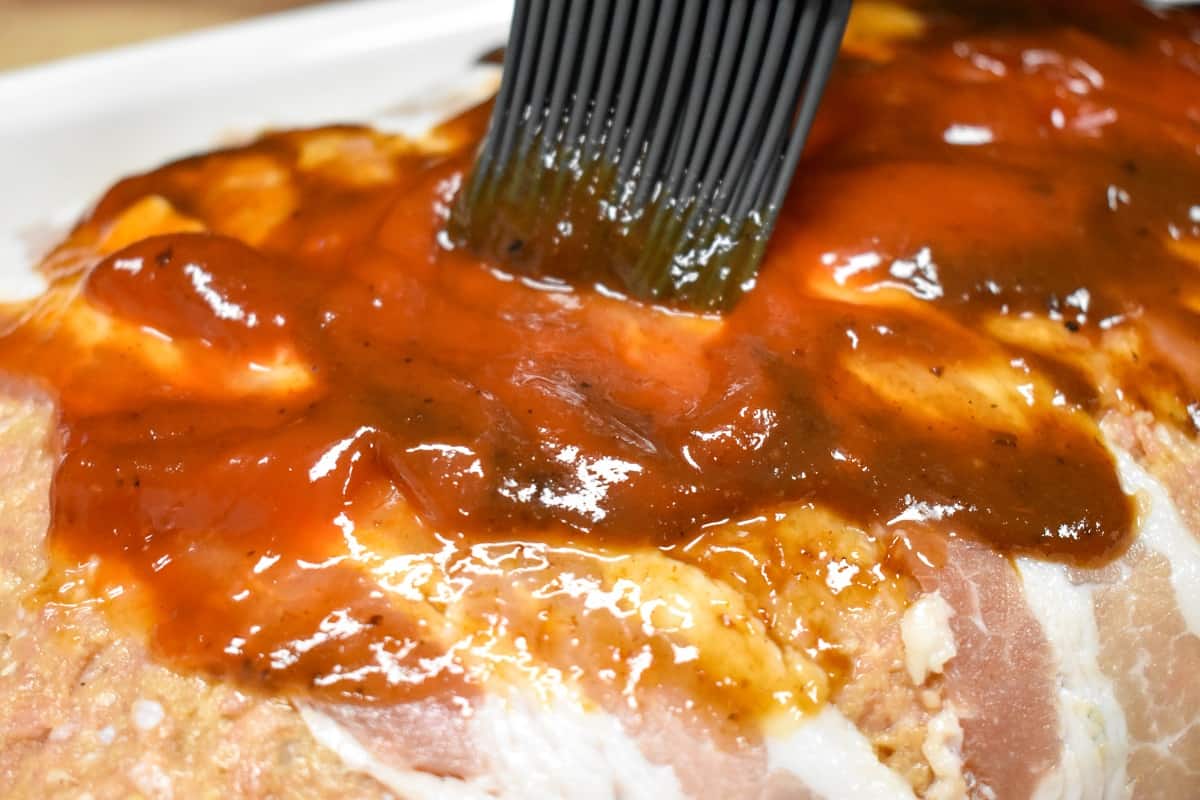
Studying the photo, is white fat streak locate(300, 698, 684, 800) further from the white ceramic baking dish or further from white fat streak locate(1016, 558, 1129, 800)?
the white ceramic baking dish

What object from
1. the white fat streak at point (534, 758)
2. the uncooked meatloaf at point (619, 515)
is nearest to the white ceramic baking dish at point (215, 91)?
the uncooked meatloaf at point (619, 515)

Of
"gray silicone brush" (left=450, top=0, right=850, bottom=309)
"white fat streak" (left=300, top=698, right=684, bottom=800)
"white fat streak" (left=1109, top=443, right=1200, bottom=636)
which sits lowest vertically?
"white fat streak" (left=300, top=698, right=684, bottom=800)

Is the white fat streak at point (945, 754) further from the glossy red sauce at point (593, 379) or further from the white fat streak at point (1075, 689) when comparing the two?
the glossy red sauce at point (593, 379)

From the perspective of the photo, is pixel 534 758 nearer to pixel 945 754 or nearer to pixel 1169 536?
pixel 945 754

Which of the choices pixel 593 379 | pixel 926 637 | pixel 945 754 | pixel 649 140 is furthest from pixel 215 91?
pixel 945 754

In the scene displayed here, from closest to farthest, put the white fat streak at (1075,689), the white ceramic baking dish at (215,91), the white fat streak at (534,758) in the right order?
the white fat streak at (534,758)
the white fat streak at (1075,689)
the white ceramic baking dish at (215,91)

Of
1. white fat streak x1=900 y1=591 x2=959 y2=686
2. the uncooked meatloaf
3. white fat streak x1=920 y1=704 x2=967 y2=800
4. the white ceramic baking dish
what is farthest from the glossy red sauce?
the white ceramic baking dish
